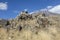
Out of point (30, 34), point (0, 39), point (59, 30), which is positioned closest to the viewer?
point (0, 39)

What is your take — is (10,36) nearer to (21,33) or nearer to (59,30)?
(21,33)

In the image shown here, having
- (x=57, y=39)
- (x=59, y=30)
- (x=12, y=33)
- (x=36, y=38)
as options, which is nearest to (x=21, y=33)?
(x=12, y=33)

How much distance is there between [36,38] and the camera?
36.7ft

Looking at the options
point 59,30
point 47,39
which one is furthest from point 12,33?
point 59,30

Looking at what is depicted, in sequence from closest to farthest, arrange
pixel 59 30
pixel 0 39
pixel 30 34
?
pixel 0 39 < pixel 30 34 < pixel 59 30

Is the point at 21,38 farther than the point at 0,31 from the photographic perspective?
No

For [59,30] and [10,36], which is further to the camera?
[59,30]

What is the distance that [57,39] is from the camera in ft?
39.3

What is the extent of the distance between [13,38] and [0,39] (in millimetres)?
737

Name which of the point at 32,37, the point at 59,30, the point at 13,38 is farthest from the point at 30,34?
the point at 59,30

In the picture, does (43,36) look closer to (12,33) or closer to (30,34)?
(30,34)

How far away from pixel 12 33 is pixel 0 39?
1.30 metres

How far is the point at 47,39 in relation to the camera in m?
11.2

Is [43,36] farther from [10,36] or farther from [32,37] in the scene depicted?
[10,36]
